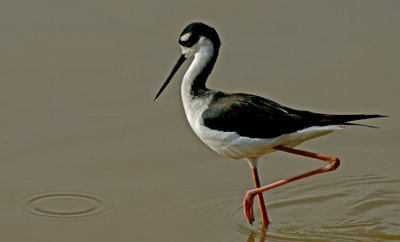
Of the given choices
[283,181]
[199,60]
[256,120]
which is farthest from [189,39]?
[283,181]

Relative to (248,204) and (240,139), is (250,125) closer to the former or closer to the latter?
(240,139)

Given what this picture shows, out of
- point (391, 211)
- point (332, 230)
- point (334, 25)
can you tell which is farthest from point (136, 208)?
point (334, 25)

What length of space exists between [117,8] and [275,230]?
4017 millimetres

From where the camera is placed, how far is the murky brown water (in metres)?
6.23

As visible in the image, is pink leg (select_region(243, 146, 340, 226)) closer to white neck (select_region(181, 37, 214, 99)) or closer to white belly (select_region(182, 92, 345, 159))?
white belly (select_region(182, 92, 345, 159))

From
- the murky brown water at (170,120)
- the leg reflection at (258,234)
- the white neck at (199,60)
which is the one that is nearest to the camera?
the leg reflection at (258,234)

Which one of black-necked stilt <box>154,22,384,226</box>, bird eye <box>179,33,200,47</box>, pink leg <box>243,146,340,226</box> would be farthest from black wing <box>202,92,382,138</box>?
Result: bird eye <box>179,33,200,47</box>

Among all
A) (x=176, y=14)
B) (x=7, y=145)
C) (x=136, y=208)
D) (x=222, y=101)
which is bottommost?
(x=136, y=208)

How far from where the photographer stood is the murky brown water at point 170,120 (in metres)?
6.23

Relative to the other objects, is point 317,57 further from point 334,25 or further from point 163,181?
point 163,181

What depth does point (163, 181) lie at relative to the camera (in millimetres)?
6824

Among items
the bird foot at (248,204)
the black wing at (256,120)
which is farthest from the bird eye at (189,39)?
the bird foot at (248,204)

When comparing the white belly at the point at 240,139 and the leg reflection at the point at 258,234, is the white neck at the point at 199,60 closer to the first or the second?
the white belly at the point at 240,139

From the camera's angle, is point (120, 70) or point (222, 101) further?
point (120, 70)
